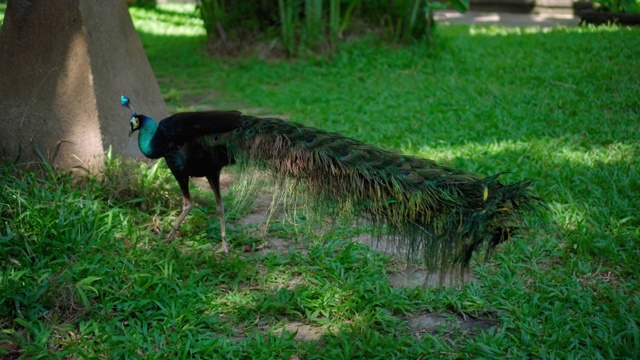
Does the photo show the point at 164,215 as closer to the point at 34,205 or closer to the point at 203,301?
the point at 34,205

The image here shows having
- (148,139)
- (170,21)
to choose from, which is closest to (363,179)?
(148,139)

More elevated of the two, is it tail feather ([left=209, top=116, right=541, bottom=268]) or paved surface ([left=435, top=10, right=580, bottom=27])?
tail feather ([left=209, top=116, right=541, bottom=268])

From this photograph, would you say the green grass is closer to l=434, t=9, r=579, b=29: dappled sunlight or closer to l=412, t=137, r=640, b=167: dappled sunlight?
l=412, t=137, r=640, b=167: dappled sunlight

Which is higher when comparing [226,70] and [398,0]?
[398,0]

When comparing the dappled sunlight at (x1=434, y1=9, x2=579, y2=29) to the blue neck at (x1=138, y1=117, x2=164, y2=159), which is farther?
the dappled sunlight at (x1=434, y1=9, x2=579, y2=29)

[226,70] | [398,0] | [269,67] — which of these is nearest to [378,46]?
[398,0]

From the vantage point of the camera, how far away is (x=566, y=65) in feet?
27.6

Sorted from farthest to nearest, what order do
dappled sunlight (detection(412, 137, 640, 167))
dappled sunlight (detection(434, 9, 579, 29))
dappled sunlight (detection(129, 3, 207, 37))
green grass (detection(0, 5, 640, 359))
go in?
1. dappled sunlight (detection(129, 3, 207, 37))
2. dappled sunlight (detection(434, 9, 579, 29))
3. dappled sunlight (detection(412, 137, 640, 167))
4. green grass (detection(0, 5, 640, 359))

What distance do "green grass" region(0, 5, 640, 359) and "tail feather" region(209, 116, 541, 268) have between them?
0.50 meters

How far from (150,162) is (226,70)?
4.34m

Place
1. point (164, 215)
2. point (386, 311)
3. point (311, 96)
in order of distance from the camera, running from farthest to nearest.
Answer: point (311, 96) → point (164, 215) → point (386, 311)

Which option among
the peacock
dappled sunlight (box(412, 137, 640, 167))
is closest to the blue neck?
the peacock

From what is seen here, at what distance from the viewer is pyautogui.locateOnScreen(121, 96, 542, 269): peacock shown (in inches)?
120

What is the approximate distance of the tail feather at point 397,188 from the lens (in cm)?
302
